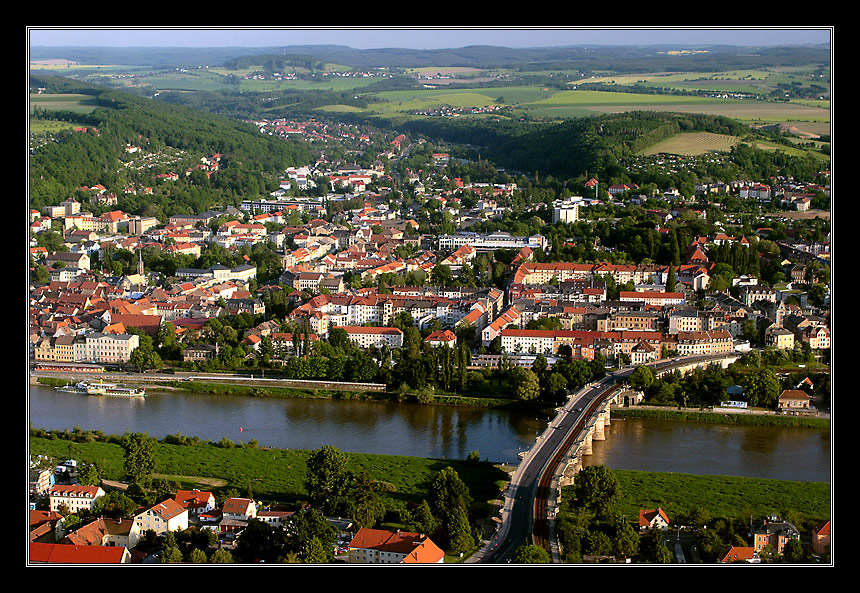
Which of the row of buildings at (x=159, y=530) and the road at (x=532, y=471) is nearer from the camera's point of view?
the row of buildings at (x=159, y=530)

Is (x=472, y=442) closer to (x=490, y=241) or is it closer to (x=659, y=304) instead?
(x=659, y=304)

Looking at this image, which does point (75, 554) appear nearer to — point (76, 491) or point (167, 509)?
point (167, 509)

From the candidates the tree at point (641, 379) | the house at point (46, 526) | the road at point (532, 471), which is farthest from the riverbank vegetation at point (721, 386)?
the house at point (46, 526)

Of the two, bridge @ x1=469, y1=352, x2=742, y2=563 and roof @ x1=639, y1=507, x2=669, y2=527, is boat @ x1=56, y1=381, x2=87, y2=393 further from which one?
roof @ x1=639, y1=507, x2=669, y2=527

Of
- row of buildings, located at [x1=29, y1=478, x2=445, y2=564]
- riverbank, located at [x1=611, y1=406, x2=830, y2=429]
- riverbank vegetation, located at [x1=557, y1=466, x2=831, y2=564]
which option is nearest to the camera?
row of buildings, located at [x1=29, y1=478, x2=445, y2=564]

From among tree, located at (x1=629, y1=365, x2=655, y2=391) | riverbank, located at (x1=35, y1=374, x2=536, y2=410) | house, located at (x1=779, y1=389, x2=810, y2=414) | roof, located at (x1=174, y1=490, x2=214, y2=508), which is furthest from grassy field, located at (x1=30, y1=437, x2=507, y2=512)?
house, located at (x1=779, y1=389, x2=810, y2=414)

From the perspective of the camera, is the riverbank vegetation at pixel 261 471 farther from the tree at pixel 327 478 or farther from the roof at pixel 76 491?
the roof at pixel 76 491
